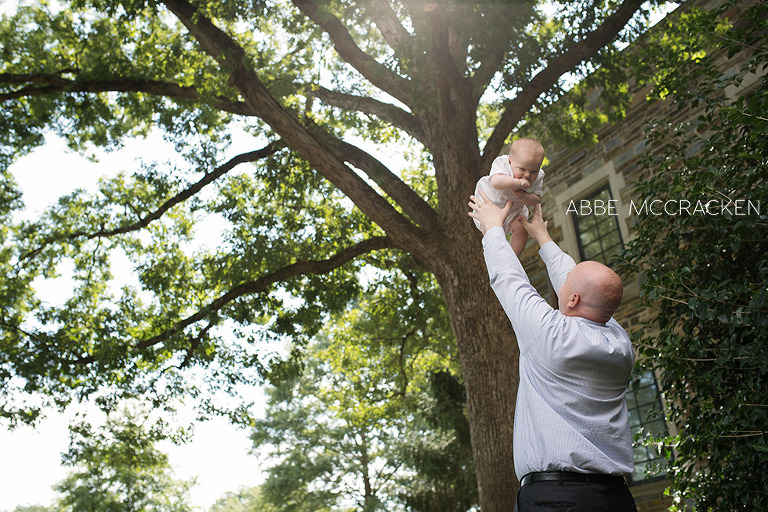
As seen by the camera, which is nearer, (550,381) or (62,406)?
(550,381)

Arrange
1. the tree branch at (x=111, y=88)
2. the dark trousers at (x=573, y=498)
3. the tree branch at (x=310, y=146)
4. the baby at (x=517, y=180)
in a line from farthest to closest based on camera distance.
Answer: the tree branch at (x=111, y=88) < the tree branch at (x=310, y=146) < the baby at (x=517, y=180) < the dark trousers at (x=573, y=498)

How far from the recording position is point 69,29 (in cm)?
907

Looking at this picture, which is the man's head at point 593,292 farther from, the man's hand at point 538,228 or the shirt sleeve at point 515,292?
the man's hand at point 538,228

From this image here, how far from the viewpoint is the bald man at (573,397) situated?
2135 millimetres

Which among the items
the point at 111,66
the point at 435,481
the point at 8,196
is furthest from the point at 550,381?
the point at 435,481

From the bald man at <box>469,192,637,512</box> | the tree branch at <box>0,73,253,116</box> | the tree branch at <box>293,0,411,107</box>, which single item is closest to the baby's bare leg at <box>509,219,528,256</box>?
the bald man at <box>469,192,637,512</box>

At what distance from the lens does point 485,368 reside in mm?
5441

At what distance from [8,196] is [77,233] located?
1.28 metres

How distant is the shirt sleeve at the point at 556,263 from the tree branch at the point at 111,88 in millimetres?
4859

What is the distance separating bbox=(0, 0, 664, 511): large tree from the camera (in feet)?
20.5

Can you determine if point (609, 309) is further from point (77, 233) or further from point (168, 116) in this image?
point (77, 233)

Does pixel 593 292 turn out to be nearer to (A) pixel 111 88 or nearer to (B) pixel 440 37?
(B) pixel 440 37

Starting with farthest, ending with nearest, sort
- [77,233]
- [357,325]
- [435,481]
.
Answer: [435,481]
[357,325]
[77,233]

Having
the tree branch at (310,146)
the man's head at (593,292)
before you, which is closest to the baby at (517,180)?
the man's head at (593,292)
